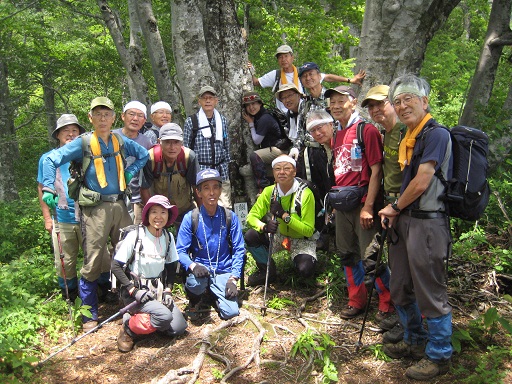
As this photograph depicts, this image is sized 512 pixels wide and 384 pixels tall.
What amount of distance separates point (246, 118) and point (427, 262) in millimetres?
4409

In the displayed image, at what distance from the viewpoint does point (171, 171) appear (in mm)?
5832

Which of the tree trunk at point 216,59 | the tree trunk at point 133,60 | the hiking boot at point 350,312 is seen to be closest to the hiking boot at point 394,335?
the hiking boot at point 350,312

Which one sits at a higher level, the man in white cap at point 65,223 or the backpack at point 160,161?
the backpack at point 160,161

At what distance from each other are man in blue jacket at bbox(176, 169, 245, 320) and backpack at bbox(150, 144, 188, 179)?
57 cm

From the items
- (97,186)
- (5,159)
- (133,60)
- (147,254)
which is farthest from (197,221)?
(5,159)

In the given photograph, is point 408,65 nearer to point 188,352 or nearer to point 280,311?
point 280,311

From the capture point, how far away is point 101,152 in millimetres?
5055

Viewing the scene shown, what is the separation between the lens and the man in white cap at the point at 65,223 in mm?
5336

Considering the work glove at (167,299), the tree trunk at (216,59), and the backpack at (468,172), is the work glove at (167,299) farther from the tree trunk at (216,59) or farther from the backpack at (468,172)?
the backpack at (468,172)

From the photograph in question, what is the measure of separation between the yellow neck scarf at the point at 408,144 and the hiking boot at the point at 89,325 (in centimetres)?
392

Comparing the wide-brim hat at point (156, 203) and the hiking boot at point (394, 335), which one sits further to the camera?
the wide-brim hat at point (156, 203)

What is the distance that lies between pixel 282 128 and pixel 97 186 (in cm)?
313

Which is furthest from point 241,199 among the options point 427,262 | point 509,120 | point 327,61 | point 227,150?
point 327,61

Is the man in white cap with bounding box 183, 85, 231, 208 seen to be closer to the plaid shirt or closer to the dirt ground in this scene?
the plaid shirt
